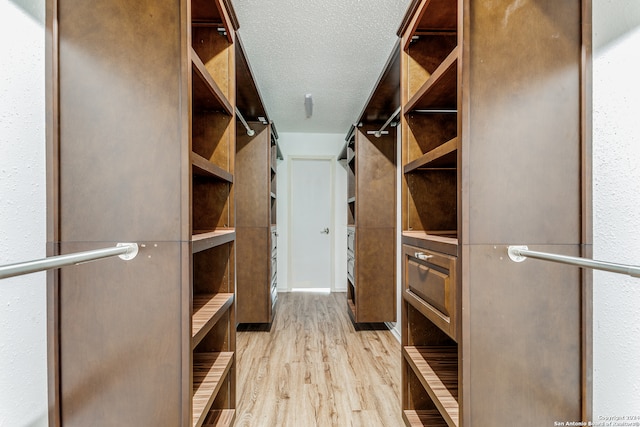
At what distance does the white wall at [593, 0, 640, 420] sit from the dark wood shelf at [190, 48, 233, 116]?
4.49 ft

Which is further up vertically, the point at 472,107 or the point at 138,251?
the point at 472,107

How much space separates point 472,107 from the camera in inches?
44.0

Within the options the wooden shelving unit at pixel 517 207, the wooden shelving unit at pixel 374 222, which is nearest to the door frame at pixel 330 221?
the wooden shelving unit at pixel 374 222

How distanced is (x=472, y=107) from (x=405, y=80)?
2.15 feet

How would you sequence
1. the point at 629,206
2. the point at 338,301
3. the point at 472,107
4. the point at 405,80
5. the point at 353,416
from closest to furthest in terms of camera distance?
the point at 629,206 → the point at 472,107 → the point at 405,80 → the point at 353,416 → the point at 338,301

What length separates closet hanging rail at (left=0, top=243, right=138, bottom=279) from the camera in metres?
0.65

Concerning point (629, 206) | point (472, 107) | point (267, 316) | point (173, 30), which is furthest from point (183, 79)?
point (267, 316)

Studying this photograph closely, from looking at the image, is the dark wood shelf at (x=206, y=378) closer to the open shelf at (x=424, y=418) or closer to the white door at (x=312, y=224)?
the open shelf at (x=424, y=418)

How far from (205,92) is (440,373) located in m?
1.59

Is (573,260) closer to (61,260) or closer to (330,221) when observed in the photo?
(61,260)

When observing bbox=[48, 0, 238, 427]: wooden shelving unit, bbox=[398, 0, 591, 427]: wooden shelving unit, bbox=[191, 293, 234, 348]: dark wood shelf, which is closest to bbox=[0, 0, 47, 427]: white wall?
bbox=[48, 0, 238, 427]: wooden shelving unit

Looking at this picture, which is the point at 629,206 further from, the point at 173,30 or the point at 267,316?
the point at 267,316

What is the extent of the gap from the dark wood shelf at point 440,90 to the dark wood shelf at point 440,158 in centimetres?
27

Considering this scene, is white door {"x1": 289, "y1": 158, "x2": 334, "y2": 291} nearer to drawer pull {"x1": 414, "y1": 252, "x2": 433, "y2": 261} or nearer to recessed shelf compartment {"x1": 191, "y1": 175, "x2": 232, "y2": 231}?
recessed shelf compartment {"x1": 191, "y1": 175, "x2": 232, "y2": 231}
